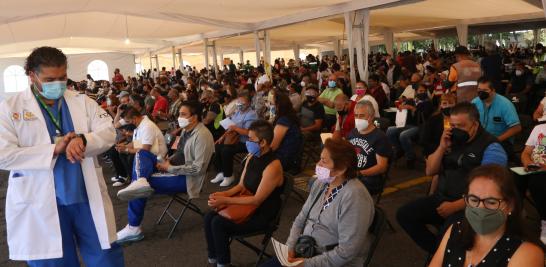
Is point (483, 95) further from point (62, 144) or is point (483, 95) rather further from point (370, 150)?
point (62, 144)

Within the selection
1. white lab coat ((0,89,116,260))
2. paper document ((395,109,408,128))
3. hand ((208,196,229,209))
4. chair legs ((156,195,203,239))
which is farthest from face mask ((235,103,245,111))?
white lab coat ((0,89,116,260))

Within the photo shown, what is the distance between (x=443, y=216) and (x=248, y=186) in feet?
4.49

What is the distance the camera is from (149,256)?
405 centimetres

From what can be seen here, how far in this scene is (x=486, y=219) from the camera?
1.84m

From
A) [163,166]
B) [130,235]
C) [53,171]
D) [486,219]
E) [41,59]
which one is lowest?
[130,235]

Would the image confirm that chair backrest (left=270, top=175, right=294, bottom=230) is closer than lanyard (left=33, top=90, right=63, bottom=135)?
No

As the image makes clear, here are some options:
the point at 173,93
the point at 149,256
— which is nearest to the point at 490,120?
the point at 149,256

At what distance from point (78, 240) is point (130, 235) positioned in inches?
77.5

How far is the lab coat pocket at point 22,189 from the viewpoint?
2.27m

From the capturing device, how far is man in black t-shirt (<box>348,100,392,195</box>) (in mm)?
3814

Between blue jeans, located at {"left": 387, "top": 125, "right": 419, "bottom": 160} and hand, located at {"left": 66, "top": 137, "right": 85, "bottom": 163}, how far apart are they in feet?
15.5

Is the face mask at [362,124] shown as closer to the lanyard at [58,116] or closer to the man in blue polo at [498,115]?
the man in blue polo at [498,115]

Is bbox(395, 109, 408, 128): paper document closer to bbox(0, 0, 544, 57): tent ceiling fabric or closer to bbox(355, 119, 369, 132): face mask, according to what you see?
bbox(355, 119, 369, 132): face mask

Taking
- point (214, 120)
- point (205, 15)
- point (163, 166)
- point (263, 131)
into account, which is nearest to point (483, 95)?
point (263, 131)
